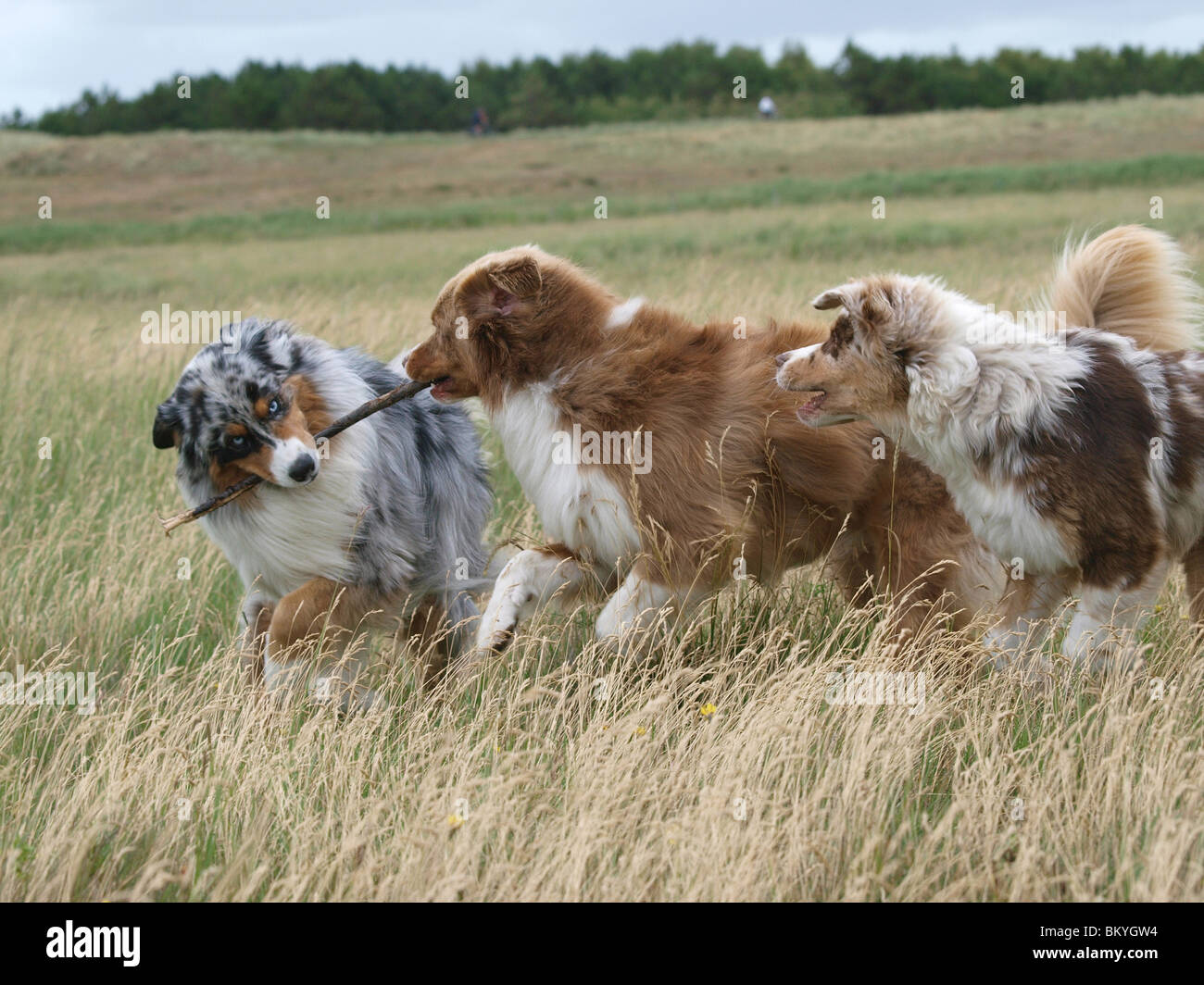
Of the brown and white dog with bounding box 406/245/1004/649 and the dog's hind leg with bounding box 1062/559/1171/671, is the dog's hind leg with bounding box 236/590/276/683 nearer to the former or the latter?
the brown and white dog with bounding box 406/245/1004/649

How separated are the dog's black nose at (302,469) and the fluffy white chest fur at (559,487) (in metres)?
0.75

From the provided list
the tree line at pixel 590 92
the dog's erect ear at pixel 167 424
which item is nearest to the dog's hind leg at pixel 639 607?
the dog's erect ear at pixel 167 424

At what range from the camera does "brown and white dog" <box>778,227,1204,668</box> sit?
429 centimetres

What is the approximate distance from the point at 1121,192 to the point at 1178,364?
84.7ft

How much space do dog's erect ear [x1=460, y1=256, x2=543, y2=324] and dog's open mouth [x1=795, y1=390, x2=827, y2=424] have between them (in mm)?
1147

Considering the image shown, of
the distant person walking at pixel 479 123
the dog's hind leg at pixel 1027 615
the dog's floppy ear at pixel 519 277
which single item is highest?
the distant person walking at pixel 479 123

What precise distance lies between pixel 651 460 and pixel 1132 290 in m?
2.33

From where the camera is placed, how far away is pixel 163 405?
4.89 meters

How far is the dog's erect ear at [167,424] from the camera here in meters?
4.86

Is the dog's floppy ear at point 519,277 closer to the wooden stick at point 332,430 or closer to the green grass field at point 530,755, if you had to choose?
the wooden stick at point 332,430

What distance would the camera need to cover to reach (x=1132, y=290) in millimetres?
5258

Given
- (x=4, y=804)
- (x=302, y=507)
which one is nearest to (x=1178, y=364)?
(x=302, y=507)

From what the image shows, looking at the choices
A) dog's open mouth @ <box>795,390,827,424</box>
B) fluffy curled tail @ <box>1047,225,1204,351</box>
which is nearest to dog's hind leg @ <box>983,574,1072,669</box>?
dog's open mouth @ <box>795,390,827,424</box>

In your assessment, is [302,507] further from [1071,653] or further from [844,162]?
[844,162]
